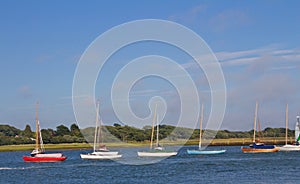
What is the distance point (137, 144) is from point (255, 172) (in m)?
92.3

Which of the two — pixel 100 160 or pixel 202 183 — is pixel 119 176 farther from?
pixel 100 160

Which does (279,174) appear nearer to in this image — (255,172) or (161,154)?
(255,172)

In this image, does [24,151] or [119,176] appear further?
[24,151]

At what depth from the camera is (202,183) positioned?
60000mm

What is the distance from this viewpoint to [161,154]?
368ft

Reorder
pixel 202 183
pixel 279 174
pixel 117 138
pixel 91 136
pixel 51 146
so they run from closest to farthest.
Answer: pixel 202 183 → pixel 279 174 → pixel 91 136 → pixel 117 138 → pixel 51 146

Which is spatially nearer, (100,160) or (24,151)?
(100,160)

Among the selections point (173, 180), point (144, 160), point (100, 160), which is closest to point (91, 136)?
point (100, 160)

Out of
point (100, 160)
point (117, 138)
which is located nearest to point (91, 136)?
point (100, 160)

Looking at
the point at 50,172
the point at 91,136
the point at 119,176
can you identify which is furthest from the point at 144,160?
the point at 119,176

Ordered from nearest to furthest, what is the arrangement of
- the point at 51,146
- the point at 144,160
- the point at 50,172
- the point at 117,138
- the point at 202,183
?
the point at 202,183, the point at 50,172, the point at 144,160, the point at 117,138, the point at 51,146

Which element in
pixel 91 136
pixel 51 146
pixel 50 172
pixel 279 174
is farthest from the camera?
pixel 51 146

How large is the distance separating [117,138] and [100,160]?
50.7 m

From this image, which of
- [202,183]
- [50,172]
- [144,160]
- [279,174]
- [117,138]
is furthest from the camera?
[117,138]
